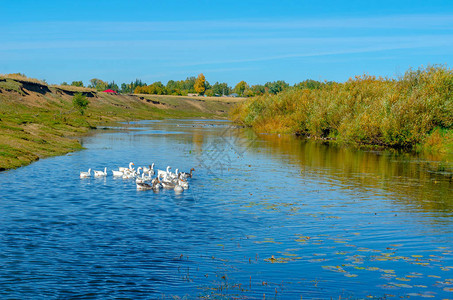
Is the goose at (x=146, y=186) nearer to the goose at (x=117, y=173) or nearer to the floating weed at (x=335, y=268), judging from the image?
the goose at (x=117, y=173)

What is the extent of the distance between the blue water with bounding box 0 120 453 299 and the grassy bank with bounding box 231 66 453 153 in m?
25.9

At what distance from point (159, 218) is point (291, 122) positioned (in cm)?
7761

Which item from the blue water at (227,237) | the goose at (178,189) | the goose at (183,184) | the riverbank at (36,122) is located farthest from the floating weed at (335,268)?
the riverbank at (36,122)

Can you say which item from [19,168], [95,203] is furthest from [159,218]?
[19,168]

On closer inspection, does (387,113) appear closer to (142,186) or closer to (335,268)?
(142,186)

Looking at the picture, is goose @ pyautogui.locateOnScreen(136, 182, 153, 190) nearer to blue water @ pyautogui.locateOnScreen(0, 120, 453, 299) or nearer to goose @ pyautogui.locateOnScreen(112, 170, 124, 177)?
blue water @ pyautogui.locateOnScreen(0, 120, 453, 299)

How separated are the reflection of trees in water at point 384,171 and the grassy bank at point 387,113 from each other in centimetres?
437

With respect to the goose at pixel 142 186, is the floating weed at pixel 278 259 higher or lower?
lower

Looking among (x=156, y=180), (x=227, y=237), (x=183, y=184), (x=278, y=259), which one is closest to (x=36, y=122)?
(x=156, y=180)

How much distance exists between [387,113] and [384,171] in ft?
78.5

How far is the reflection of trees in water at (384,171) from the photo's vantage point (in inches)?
1236

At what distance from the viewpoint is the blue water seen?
14641 mm

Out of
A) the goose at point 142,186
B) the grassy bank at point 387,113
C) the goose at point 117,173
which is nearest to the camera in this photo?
the goose at point 142,186

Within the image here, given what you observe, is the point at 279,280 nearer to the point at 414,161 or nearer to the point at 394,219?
the point at 394,219
